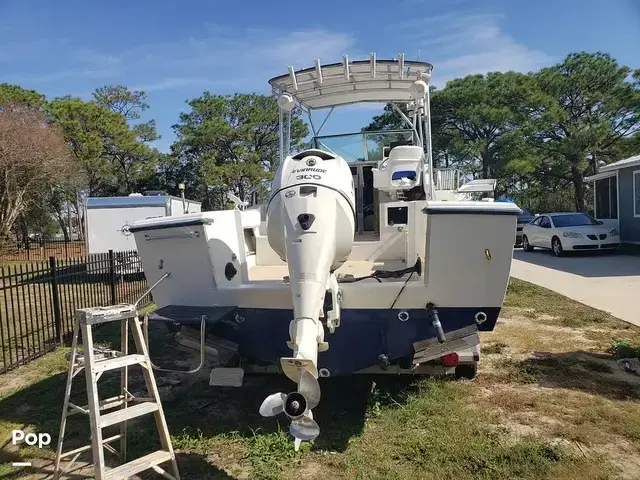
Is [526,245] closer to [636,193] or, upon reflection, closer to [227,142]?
[636,193]

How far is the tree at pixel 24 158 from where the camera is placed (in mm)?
24125

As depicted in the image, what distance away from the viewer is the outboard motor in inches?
114

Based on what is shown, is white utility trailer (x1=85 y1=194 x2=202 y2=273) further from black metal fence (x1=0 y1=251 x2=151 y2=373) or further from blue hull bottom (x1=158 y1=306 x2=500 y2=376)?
blue hull bottom (x1=158 y1=306 x2=500 y2=376)

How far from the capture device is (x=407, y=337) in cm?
397

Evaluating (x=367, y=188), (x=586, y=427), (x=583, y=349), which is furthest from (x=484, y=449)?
(x=367, y=188)

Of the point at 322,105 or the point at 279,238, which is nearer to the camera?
the point at 279,238

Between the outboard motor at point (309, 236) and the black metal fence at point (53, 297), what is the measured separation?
228 cm

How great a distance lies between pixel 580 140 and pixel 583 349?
21746 millimetres

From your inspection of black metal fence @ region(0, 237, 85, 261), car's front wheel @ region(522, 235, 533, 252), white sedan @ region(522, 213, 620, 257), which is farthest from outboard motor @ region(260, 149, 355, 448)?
black metal fence @ region(0, 237, 85, 261)

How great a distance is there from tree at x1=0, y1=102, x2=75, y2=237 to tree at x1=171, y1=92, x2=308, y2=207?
926cm

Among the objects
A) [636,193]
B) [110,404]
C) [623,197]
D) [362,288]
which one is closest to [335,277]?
[362,288]

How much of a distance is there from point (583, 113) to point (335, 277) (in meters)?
27.4

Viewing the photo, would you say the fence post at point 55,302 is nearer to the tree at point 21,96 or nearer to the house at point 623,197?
the house at point 623,197

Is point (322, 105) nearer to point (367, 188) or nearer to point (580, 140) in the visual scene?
point (367, 188)
